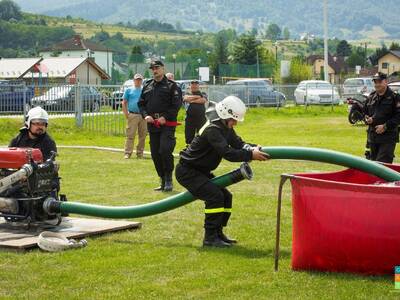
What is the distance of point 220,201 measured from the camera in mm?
9234

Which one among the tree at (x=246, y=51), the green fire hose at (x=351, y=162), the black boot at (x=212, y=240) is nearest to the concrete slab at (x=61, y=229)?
the black boot at (x=212, y=240)

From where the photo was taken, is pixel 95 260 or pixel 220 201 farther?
pixel 220 201

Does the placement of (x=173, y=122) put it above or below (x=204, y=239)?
above

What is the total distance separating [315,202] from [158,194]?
5984 millimetres

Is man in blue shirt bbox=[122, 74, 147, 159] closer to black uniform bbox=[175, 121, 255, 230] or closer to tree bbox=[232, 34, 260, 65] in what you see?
black uniform bbox=[175, 121, 255, 230]

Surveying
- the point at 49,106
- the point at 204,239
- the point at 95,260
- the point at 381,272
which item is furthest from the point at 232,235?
the point at 49,106

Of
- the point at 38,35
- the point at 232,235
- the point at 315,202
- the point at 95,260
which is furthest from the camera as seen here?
the point at 38,35

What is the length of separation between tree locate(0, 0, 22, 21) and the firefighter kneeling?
191486 mm

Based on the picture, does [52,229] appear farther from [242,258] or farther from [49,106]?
[49,106]

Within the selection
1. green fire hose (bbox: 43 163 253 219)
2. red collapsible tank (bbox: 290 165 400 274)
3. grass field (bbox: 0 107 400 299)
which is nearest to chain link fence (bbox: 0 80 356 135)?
grass field (bbox: 0 107 400 299)

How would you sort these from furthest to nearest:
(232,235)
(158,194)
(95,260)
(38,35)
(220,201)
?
(38,35) < (158,194) < (232,235) < (220,201) < (95,260)

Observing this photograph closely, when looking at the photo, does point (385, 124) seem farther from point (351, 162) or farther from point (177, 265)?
point (177, 265)

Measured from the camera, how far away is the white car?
47.3 metres

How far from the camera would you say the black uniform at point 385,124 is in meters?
13.1
